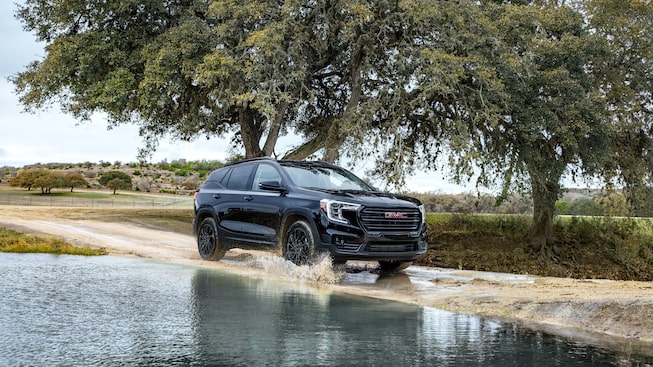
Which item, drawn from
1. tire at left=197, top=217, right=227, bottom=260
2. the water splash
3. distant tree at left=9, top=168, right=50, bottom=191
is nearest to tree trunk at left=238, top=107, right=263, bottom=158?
tire at left=197, top=217, right=227, bottom=260

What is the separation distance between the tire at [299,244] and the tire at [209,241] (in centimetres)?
240

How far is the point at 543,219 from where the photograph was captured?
26.5 m

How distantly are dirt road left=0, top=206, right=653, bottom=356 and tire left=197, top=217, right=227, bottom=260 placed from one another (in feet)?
0.79

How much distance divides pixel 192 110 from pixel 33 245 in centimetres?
1259

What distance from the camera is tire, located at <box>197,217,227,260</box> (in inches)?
538

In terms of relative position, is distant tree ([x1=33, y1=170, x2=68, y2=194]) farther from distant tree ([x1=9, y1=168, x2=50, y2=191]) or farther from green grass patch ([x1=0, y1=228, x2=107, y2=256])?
green grass patch ([x1=0, y1=228, x2=107, y2=256])

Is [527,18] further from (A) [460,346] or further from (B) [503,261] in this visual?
(A) [460,346]

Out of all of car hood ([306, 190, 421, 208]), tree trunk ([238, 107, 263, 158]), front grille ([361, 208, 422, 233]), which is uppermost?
tree trunk ([238, 107, 263, 158])

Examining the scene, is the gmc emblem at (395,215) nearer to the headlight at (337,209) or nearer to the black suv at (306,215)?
the black suv at (306,215)

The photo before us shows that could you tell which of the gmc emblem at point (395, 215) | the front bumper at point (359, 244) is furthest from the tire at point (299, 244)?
the gmc emblem at point (395, 215)

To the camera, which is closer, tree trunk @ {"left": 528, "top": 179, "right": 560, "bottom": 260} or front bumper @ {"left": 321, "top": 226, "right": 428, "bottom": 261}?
front bumper @ {"left": 321, "top": 226, "right": 428, "bottom": 261}

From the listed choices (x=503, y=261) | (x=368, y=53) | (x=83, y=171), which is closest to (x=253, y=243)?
(x=368, y=53)

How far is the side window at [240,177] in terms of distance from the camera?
13.4m

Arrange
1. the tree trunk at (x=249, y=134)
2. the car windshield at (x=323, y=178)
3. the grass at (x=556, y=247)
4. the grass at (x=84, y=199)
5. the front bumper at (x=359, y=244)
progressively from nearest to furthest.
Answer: the front bumper at (x=359, y=244) < the car windshield at (x=323, y=178) < the grass at (x=556, y=247) < the tree trunk at (x=249, y=134) < the grass at (x=84, y=199)
